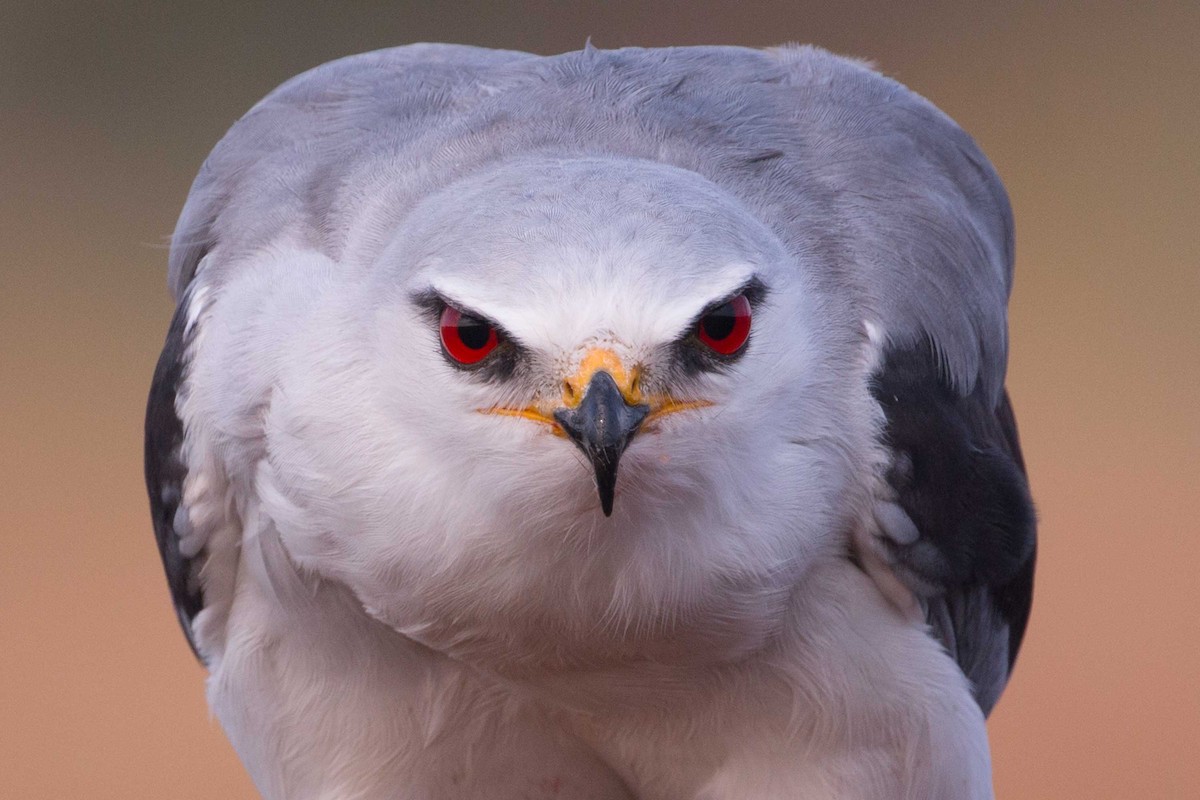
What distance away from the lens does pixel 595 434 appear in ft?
4.53

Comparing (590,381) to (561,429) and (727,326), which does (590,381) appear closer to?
(561,429)

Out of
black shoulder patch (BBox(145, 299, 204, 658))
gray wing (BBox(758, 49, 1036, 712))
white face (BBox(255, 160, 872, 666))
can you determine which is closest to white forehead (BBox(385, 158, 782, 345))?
white face (BBox(255, 160, 872, 666))

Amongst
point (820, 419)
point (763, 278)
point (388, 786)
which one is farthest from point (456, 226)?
point (388, 786)

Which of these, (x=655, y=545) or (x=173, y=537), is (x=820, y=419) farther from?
(x=173, y=537)

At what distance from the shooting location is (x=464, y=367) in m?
1.51

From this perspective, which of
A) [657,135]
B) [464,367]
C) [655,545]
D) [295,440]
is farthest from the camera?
[657,135]

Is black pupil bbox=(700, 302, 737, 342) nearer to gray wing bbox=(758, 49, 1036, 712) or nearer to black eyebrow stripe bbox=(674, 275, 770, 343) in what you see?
black eyebrow stripe bbox=(674, 275, 770, 343)

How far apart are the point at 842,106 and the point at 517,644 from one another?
2.99 feet

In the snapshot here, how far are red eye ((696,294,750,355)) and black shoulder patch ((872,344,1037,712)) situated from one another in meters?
0.38

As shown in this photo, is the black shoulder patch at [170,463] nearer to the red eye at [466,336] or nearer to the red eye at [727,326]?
the red eye at [466,336]

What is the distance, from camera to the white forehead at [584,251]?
4.73 ft

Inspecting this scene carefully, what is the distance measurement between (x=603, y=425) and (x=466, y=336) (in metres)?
0.20

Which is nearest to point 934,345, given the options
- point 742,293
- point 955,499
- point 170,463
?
point 955,499

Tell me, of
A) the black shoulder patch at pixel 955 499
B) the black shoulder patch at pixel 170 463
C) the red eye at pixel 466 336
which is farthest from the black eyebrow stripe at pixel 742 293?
the black shoulder patch at pixel 170 463
